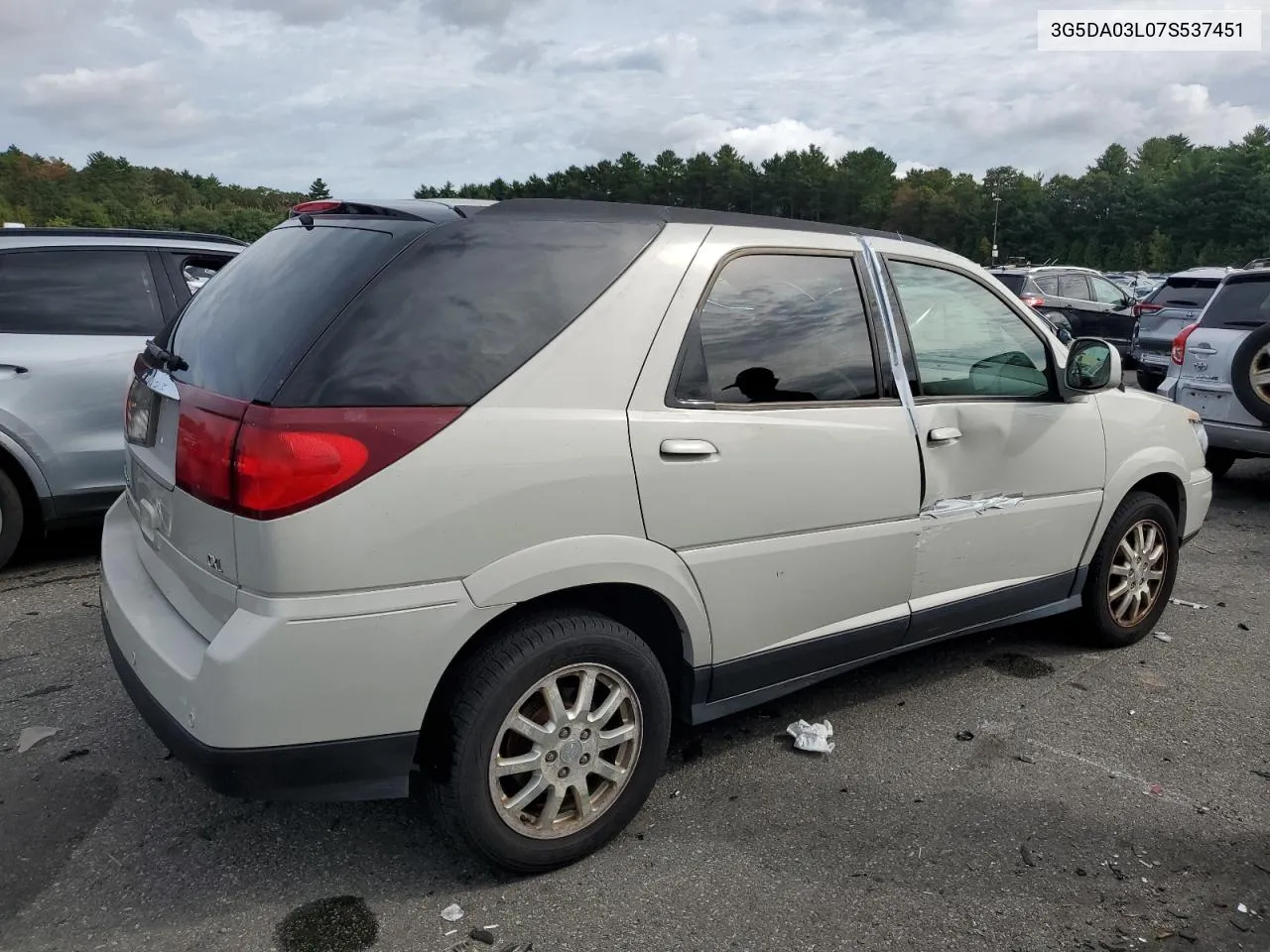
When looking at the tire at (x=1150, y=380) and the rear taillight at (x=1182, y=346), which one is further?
the tire at (x=1150, y=380)

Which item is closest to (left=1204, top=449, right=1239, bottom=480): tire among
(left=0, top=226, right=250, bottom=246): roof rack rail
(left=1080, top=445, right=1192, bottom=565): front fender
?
(left=1080, top=445, right=1192, bottom=565): front fender

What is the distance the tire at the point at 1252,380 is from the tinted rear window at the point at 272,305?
6.14 metres

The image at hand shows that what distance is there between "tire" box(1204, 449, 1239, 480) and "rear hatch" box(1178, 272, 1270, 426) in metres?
0.56

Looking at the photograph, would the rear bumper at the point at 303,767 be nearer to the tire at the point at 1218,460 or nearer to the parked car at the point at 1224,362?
the parked car at the point at 1224,362

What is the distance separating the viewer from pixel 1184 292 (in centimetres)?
1252

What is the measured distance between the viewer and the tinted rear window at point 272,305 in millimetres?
2379

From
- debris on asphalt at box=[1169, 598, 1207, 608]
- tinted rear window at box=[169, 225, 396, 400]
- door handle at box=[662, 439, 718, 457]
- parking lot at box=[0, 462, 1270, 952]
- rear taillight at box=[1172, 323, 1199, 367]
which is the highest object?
tinted rear window at box=[169, 225, 396, 400]

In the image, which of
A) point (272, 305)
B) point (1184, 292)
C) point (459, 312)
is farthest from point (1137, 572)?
point (1184, 292)

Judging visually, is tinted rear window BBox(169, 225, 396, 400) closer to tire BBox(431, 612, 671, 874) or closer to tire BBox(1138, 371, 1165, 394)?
tire BBox(431, 612, 671, 874)

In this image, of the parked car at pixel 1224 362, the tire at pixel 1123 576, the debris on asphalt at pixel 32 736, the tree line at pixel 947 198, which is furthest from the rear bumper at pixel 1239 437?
the tree line at pixel 947 198

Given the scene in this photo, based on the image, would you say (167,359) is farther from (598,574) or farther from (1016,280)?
(1016,280)

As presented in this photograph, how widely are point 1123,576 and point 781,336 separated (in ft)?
7.75

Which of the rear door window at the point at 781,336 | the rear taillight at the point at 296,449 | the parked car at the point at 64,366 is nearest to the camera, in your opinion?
the rear taillight at the point at 296,449

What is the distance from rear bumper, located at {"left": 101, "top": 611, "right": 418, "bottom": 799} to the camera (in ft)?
7.52
